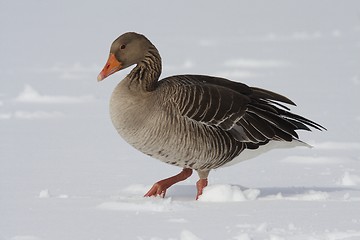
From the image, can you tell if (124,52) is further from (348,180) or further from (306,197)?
(348,180)

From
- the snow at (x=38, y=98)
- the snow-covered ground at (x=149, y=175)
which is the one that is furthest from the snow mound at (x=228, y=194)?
the snow at (x=38, y=98)

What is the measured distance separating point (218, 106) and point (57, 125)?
4563 mm

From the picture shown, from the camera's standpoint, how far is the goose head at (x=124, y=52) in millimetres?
7227

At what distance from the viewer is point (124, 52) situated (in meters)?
7.22

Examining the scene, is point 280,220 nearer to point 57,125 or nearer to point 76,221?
point 76,221

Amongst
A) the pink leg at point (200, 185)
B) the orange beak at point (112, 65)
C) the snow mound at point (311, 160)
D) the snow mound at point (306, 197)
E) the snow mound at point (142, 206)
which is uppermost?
the orange beak at point (112, 65)

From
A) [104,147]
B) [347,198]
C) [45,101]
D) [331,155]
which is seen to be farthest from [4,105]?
[347,198]

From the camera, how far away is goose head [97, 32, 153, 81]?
723 cm

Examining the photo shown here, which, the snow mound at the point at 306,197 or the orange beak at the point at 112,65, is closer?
the snow mound at the point at 306,197

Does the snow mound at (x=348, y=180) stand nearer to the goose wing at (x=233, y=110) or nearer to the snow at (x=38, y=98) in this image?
the goose wing at (x=233, y=110)

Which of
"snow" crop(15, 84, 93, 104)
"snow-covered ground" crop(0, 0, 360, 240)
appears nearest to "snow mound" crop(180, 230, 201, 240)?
"snow-covered ground" crop(0, 0, 360, 240)

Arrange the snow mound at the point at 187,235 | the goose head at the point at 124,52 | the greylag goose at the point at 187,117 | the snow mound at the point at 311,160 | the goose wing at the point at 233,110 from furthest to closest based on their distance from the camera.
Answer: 1. the snow mound at the point at 311,160
2. the goose head at the point at 124,52
3. the goose wing at the point at 233,110
4. the greylag goose at the point at 187,117
5. the snow mound at the point at 187,235

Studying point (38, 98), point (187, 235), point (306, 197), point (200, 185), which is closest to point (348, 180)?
point (306, 197)

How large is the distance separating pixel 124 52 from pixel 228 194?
1.45 metres
